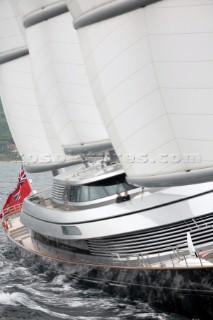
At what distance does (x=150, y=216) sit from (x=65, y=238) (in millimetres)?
3495

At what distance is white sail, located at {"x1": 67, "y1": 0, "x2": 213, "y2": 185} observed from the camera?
13.2 meters

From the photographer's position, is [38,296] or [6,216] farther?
[6,216]

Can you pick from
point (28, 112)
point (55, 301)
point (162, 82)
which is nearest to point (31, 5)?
point (28, 112)

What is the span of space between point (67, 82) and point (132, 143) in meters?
7.30

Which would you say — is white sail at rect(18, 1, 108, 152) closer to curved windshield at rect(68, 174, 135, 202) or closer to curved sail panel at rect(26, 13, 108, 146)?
curved sail panel at rect(26, 13, 108, 146)

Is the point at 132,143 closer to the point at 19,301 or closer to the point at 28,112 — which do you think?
the point at 19,301

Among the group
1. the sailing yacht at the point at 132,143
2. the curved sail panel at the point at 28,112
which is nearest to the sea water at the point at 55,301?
the sailing yacht at the point at 132,143

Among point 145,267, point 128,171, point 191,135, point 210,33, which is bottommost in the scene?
point 145,267

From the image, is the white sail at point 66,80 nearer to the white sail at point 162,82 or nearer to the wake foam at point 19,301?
the wake foam at point 19,301

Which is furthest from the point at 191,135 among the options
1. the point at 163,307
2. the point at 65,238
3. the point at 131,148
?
the point at 65,238

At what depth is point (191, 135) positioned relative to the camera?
1345 centimetres

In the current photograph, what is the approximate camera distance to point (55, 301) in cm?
1755

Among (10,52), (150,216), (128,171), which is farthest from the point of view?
(10,52)

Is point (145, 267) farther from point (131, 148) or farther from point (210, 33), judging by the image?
point (210, 33)
